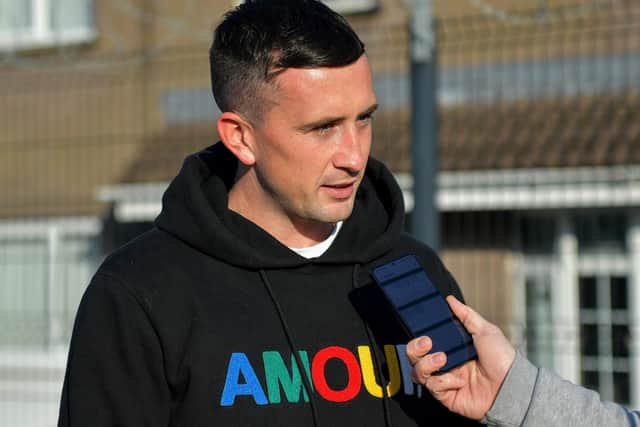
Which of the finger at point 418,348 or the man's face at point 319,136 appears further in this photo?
the man's face at point 319,136

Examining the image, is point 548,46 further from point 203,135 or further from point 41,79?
point 41,79

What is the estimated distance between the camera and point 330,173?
2174 mm

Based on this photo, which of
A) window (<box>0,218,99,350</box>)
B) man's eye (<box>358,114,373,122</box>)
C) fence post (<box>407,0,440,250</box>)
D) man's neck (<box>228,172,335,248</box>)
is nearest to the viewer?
man's eye (<box>358,114,373,122</box>)

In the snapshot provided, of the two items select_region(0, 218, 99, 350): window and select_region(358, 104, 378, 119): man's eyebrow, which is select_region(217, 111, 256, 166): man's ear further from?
select_region(0, 218, 99, 350): window

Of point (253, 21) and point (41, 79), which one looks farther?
point (41, 79)

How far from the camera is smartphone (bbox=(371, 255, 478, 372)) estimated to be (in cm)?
200

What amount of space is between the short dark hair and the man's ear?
A: 0.08 ft

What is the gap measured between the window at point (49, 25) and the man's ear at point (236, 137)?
9183 mm

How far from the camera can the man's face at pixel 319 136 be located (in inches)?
84.1

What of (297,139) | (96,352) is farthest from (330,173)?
(96,352)

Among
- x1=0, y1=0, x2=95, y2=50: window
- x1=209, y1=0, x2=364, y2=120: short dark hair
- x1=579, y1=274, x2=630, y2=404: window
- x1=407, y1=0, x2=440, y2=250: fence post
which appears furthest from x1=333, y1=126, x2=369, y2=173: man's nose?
x1=0, y1=0, x2=95, y2=50: window

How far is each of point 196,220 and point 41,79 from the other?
7746mm

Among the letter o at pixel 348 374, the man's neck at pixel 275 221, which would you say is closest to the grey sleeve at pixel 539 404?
the letter o at pixel 348 374

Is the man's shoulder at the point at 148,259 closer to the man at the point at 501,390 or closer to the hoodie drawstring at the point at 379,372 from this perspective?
the hoodie drawstring at the point at 379,372
